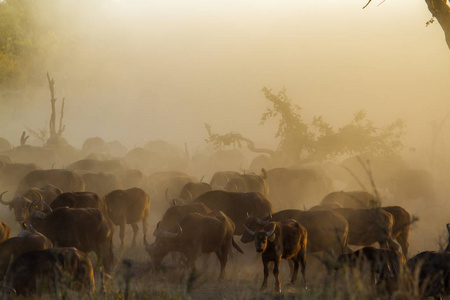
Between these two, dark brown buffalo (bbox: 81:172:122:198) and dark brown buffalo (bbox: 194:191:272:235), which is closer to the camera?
dark brown buffalo (bbox: 194:191:272:235)

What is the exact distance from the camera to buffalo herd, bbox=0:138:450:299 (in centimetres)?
918

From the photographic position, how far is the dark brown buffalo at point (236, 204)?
16.4 meters

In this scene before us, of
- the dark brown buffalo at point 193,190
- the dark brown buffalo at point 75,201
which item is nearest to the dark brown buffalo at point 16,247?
the dark brown buffalo at point 75,201

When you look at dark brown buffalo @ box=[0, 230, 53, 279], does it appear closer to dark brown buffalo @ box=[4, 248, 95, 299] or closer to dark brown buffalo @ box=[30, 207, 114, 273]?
dark brown buffalo @ box=[4, 248, 95, 299]

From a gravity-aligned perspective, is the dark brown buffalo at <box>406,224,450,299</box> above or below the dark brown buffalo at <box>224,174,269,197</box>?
below

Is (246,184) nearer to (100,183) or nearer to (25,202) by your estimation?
(100,183)

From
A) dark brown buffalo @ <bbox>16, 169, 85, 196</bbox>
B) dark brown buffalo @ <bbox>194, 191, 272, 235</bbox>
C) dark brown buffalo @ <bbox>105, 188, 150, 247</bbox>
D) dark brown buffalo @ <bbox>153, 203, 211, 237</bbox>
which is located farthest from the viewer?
dark brown buffalo @ <bbox>16, 169, 85, 196</bbox>

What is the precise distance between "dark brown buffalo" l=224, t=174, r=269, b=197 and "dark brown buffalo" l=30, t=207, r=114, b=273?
8.97 meters

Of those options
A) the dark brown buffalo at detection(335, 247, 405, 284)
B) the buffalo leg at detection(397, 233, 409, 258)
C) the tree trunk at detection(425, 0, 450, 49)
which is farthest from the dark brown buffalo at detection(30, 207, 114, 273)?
the tree trunk at detection(425, 0, 450, 49)

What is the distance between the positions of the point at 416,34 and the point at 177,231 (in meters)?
132

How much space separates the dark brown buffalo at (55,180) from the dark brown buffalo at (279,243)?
34.3 feet

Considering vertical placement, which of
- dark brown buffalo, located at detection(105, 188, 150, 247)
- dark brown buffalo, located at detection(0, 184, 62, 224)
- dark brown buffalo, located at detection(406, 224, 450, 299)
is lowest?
dark brown buffalo, located at detection(406, 224, 450, 299)

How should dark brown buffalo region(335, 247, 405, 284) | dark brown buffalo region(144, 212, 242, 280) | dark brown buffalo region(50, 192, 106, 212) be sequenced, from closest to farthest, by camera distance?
1. dark brown buffalo region(335, 247, 405, 284)
2. dark brown buffalo region(144, 212, 242, 280)
3. dark brown buffalo region(50, 192, 106, 212)

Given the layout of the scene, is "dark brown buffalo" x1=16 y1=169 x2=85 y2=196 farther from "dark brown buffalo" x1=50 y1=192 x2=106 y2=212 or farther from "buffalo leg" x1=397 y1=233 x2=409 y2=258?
"buffalo leg" x1=397 y1=233 x2=409 y2=258
